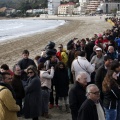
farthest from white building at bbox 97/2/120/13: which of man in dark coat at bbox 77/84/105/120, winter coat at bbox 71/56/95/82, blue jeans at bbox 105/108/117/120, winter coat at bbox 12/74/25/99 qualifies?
man in dark coat at bbox 77/84/105/120

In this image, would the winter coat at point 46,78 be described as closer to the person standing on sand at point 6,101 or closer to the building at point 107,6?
the person standing on sand at point 6,101

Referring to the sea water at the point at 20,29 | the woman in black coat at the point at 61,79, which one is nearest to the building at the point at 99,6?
the sea water at the point at 20,29

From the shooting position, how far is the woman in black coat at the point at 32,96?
6.42 meters

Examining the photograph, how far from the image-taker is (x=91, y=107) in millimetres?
4418

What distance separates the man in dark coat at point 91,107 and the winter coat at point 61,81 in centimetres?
316

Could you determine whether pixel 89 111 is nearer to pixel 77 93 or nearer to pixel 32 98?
pixel 77 93

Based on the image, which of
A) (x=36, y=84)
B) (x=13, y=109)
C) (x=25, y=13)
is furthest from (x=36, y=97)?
(x=25, y=13)

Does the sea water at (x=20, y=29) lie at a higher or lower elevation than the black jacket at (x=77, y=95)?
lower

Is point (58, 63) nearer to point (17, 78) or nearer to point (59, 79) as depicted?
point (59, 79)

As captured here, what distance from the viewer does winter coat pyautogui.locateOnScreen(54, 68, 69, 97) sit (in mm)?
7668

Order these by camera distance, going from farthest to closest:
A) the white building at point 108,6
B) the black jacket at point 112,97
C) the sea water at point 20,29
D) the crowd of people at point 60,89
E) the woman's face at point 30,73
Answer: the white building at point 108,6
the sea water at point 20,29
the woman's face at point 30,73
the black jacket at point 112,97
the crowd of people at point 60,89

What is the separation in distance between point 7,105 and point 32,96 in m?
1.78

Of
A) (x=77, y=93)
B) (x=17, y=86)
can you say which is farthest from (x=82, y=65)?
(x=77, y=93)

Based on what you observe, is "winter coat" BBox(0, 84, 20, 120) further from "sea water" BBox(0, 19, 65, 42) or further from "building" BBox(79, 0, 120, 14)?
"building" BBox(79, 0, 120, 14)
